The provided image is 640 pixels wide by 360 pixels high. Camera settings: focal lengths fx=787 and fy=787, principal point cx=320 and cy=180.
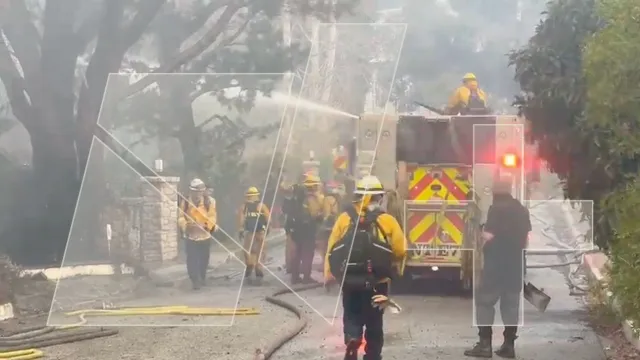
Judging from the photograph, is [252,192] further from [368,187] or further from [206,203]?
[368,187]

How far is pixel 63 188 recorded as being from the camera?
6.69 metres

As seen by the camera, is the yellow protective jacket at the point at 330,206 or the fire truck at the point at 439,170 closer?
the fire truck at the point at 439,170

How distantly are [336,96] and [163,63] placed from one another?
1467mm

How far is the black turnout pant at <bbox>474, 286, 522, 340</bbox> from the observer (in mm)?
5238

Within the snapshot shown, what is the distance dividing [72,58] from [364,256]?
342 centimetres

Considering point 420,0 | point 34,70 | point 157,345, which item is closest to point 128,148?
point 34,70

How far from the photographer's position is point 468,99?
5785 millimetres

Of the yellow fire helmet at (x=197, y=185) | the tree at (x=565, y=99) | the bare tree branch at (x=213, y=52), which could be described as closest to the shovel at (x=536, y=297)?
the tree at (x=565, y=99)

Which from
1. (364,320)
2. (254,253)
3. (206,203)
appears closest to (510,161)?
(364,320)

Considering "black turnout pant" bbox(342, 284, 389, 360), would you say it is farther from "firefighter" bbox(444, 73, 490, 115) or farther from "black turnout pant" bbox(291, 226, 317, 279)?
"firefighter" bbox(444, 73, 490, 115)

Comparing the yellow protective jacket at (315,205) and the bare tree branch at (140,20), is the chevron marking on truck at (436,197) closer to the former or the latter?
the yellow protective jacket at (315,205)

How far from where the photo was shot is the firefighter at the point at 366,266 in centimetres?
441

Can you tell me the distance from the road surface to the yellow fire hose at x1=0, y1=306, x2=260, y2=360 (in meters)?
0.08

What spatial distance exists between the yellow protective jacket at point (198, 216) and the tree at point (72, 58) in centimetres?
104
